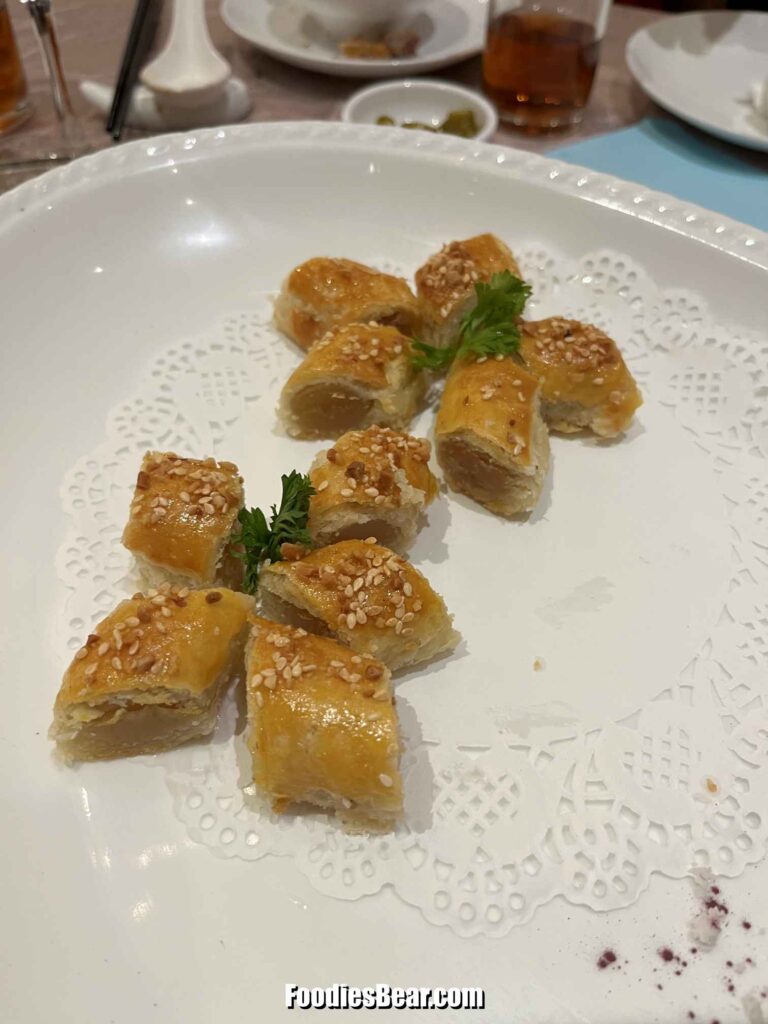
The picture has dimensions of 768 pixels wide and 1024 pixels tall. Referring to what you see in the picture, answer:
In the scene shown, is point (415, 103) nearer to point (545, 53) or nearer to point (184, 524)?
point (545, 53)

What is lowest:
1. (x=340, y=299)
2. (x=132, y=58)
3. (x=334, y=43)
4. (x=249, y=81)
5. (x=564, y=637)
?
(x=564, y=637)

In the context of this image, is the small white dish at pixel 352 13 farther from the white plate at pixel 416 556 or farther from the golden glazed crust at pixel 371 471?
the golden glazed crust at pixel 371 471

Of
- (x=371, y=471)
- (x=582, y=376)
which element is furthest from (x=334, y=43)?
(x=371, y=471)

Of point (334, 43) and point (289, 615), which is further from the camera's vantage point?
point (334, 43)

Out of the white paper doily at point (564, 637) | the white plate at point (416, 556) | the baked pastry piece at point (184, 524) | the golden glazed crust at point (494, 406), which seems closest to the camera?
the white plate at point (416, 556)

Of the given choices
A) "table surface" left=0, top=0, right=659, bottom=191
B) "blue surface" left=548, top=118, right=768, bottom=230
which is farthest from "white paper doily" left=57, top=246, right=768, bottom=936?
"table surface" left=0, top=0, right=659, bottom=191

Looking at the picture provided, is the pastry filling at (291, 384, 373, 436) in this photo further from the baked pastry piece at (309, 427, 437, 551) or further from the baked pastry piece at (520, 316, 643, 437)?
the baked pastry piece at (520, 316, 643, 437)

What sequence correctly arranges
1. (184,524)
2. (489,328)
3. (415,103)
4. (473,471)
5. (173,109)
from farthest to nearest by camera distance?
(415,103) < (173,109) < (489,328) < (473,471) < (184,524)

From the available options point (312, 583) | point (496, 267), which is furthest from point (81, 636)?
point (496, 267)

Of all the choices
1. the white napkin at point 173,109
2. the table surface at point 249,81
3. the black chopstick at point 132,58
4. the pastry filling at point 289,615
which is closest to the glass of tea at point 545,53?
the table surface at point 249,81
